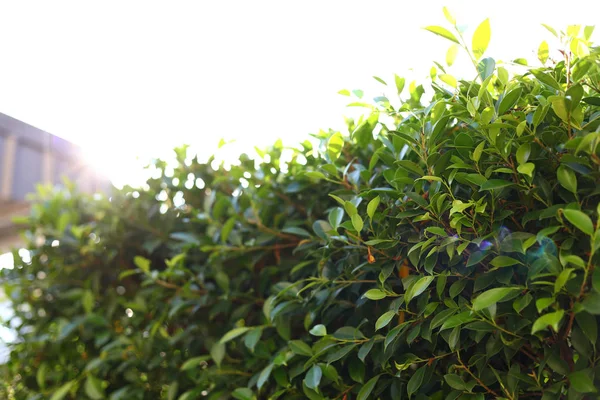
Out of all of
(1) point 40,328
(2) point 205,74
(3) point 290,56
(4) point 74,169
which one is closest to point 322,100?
(3) point 290,56

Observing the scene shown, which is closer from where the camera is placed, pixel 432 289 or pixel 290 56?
pixel 432 289

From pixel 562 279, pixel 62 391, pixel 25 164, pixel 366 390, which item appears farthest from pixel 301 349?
pixel 25 164

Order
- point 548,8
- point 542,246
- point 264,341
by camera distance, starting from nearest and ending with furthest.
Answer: point 542,246, point 264,341, point 548,8

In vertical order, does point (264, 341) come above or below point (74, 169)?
above

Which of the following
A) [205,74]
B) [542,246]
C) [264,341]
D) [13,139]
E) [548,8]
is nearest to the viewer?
[542,246]

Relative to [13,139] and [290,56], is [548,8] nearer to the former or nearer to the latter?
[290,56]

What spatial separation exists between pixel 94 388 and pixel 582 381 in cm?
123

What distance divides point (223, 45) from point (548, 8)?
1.38 meters

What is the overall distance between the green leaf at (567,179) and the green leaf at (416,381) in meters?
0.34

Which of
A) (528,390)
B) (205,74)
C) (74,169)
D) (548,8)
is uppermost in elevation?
(548,8)

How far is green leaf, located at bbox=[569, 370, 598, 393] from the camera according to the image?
22.5 inches

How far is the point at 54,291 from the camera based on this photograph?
1642mm

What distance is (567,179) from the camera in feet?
1.97

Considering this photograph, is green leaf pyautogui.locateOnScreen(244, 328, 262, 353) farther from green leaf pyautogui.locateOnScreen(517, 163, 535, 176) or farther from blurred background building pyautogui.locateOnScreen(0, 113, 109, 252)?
blurred background building pyautogui.locateOnScreen(0, 113, 109, 252)
